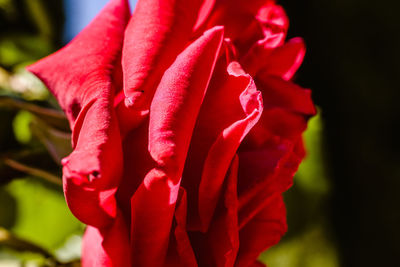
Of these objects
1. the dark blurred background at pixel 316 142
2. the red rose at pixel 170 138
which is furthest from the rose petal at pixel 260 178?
the dark blurred background at pixel 316 142

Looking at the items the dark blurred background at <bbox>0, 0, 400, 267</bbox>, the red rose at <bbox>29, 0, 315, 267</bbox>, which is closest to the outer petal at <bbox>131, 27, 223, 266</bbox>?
the red rose at <bbox>29, 0, 315, 267</bbox>

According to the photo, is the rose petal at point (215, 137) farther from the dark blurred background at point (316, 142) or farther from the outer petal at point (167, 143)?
the dark blurred background at point (316, 142)

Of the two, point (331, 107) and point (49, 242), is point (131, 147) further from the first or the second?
point (331, 107)

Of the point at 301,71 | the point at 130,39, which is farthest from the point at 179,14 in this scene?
the point at 301,71

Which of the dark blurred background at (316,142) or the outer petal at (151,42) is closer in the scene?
the outer petal at (151,42)

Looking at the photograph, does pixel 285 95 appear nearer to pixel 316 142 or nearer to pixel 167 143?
pixel 167 143

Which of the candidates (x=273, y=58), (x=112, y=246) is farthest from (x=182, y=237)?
(x=273, y=58)

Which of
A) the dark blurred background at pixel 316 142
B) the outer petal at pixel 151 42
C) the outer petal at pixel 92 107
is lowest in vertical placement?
the dark blurred background at pixel 316 142

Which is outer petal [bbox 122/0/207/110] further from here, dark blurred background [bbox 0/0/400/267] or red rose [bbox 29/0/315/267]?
dark blurred background [bbox 0/0/400/267]
